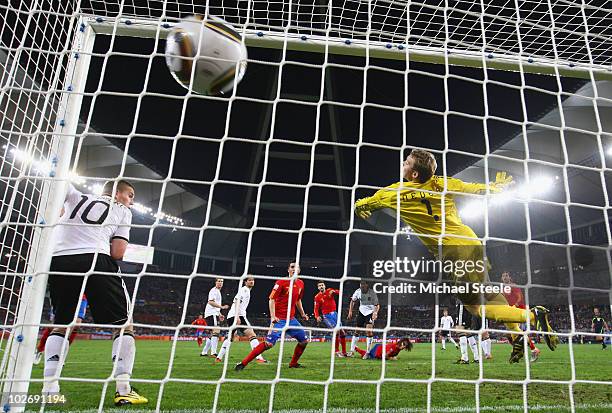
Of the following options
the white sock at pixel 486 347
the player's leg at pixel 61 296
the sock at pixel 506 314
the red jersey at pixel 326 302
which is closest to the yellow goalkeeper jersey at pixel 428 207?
the sock at pixel 506 314

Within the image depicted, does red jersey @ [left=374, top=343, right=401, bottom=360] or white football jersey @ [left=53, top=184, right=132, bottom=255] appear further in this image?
red jersey @ [left=374, top=343, right=401, bottom=360]

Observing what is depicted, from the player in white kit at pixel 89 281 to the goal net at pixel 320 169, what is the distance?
0.25 metres

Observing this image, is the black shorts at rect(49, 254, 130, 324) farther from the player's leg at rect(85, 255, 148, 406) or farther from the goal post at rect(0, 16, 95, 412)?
the goal post at rect(0, 16, 95, 412)

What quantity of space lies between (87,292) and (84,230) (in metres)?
0.42

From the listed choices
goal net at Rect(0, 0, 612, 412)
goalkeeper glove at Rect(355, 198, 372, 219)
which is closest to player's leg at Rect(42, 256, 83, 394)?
goal net at Rect(0, 0, 612, 412)

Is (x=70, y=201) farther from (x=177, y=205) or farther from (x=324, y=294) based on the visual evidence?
(x=177, y=205)

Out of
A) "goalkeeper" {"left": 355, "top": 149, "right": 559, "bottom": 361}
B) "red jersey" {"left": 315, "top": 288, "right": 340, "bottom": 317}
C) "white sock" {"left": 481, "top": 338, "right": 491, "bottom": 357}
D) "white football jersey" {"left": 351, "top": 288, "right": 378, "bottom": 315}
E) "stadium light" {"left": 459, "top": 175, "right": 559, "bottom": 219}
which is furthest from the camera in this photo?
"stadium light" {"left": 459, "top": 175, "right": 559, "bottom": 219}

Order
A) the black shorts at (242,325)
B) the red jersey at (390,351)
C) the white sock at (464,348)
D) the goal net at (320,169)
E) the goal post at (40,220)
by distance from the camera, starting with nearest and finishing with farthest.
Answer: the black shorts at (242,325) → the goal post at (40,220) → the goal net at (320,169) → the red jersey at (390,351) → the white sock at (464,348)

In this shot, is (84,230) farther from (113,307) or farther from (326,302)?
(326,302)

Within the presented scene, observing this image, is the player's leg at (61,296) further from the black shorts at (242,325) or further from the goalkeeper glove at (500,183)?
the goalkeeper glove at (500,183)

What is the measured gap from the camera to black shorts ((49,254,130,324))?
9.39 feet

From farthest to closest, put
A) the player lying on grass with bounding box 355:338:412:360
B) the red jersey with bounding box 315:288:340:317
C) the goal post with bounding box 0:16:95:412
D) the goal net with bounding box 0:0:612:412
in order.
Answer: the red jersey with bounding box 315:288:340:317 < the player lying on grass with bounding box 355:338:412:360 < the goal net with bounding box 0:0:612:412 < the goal post with bounding box 0:16:95:412

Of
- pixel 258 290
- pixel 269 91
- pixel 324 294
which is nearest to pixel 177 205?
pixel 258 290

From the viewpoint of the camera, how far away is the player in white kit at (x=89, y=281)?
2.87m
